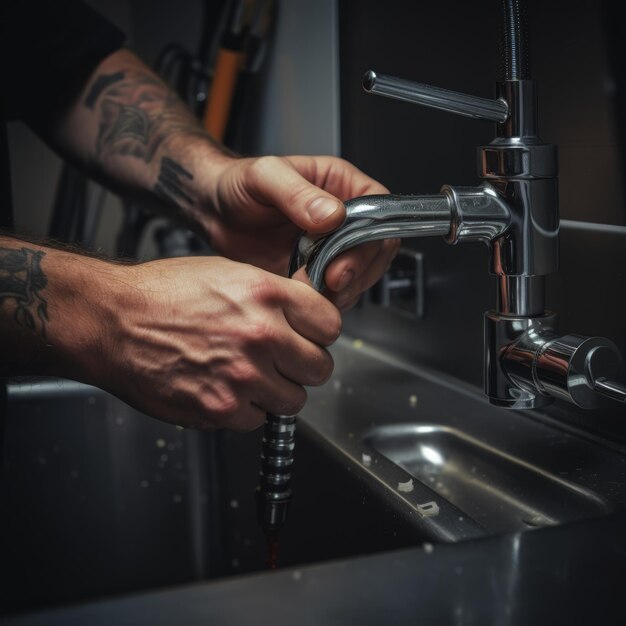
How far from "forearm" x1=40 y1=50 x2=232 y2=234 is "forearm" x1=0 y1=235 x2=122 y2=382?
10.6 inches

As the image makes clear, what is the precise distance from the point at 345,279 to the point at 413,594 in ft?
0.94

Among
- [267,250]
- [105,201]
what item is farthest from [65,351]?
[105,201]

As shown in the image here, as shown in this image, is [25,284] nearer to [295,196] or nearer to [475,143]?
[295,196]

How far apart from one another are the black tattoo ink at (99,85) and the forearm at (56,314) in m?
0.43

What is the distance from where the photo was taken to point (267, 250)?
2.60 feet

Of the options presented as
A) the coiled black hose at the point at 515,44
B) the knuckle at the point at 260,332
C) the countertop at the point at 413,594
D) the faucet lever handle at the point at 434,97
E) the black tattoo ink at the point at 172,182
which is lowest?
the countertop at the point at 413,594

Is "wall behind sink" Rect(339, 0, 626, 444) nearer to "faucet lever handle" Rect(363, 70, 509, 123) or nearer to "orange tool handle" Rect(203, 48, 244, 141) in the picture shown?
"faucet lever handle" Rect(363, 70, 509, 123)

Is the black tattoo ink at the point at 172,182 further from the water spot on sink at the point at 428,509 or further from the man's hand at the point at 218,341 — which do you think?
the water spot on sink at the point at 428,509

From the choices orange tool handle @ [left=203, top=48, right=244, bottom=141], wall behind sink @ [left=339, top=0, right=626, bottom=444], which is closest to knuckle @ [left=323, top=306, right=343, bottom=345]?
wall behind sink @ [left=339, top=0, right=626, bottom=444]

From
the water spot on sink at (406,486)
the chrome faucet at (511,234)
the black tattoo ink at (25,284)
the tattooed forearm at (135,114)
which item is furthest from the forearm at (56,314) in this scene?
the tattooed forearm at (135,114)

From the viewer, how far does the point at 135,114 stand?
94 centimetres

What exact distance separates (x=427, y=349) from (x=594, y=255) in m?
0.28

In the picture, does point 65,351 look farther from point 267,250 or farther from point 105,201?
point 105,201

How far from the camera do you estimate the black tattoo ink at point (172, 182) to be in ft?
2.82
